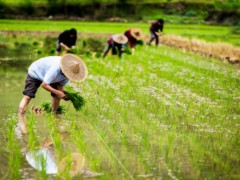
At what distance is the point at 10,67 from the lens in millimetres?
14484

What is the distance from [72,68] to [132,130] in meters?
1.18

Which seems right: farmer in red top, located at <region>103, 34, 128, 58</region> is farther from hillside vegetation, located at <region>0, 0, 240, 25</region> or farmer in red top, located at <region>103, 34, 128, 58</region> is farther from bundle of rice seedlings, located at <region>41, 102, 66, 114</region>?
hillside vegetation, located at <region>0, 0, 240, 25</region>

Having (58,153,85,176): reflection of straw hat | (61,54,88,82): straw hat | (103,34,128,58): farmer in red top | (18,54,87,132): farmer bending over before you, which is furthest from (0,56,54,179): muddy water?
(103,34,128,58): farmer in red top

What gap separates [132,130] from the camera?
23.3ft

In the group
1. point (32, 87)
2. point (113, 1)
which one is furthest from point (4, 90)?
point (113, 1)

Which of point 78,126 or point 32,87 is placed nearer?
point 78,126

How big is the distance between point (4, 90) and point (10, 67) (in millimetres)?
4198

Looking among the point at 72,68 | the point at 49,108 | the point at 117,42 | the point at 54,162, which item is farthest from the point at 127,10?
the point at 54,162

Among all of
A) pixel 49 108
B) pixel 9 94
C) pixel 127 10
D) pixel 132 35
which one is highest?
pixel 49 108

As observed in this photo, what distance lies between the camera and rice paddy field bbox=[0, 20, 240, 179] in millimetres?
5387

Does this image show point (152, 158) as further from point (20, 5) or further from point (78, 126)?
point (20, 5)

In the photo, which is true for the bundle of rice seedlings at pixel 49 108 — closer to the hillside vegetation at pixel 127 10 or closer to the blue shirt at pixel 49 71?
the blue shirt at pixel 49 71

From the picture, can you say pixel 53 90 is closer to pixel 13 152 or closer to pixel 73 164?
pixel 13 152

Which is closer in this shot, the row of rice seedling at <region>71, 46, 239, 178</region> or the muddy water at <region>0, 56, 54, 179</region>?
the muddy water at <region>0, 56, 54, 179</region>
